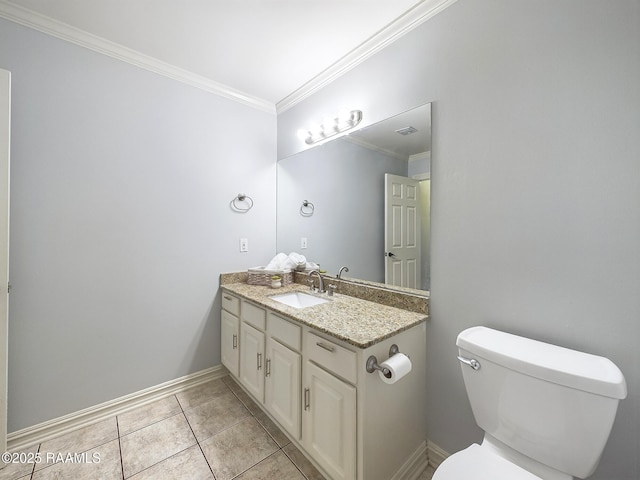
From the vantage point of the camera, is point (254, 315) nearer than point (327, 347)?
No

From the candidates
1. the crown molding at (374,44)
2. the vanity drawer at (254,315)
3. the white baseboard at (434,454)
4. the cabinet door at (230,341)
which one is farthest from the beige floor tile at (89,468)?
the crown molding at (374,44)

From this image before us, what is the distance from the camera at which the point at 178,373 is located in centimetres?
201

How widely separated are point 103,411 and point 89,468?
17.2 inches

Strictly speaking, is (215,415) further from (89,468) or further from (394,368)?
(394,368)

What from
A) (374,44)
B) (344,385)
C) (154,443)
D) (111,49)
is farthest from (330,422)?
(111,49)

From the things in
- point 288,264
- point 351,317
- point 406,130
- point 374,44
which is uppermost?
point 374,44

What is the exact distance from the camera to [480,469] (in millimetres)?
878

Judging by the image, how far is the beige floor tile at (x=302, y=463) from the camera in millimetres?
1305

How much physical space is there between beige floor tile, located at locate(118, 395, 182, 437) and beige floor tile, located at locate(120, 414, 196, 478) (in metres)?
0.05

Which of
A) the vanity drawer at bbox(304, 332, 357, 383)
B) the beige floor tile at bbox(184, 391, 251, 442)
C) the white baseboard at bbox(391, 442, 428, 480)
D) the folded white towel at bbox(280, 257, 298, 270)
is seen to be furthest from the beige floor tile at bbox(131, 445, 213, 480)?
the folded white towel at bbox(280, 257, 298, 270)

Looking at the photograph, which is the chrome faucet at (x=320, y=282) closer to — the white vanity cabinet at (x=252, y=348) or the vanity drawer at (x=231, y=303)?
the white vanity cabinet at (x=252, y=348)

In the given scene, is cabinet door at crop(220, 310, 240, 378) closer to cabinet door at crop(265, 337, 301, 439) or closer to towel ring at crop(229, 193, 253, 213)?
cabinet door at crop(265, 337, 301, 439)

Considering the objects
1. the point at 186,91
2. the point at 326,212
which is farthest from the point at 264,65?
the point at 326,212

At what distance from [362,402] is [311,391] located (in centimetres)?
33
